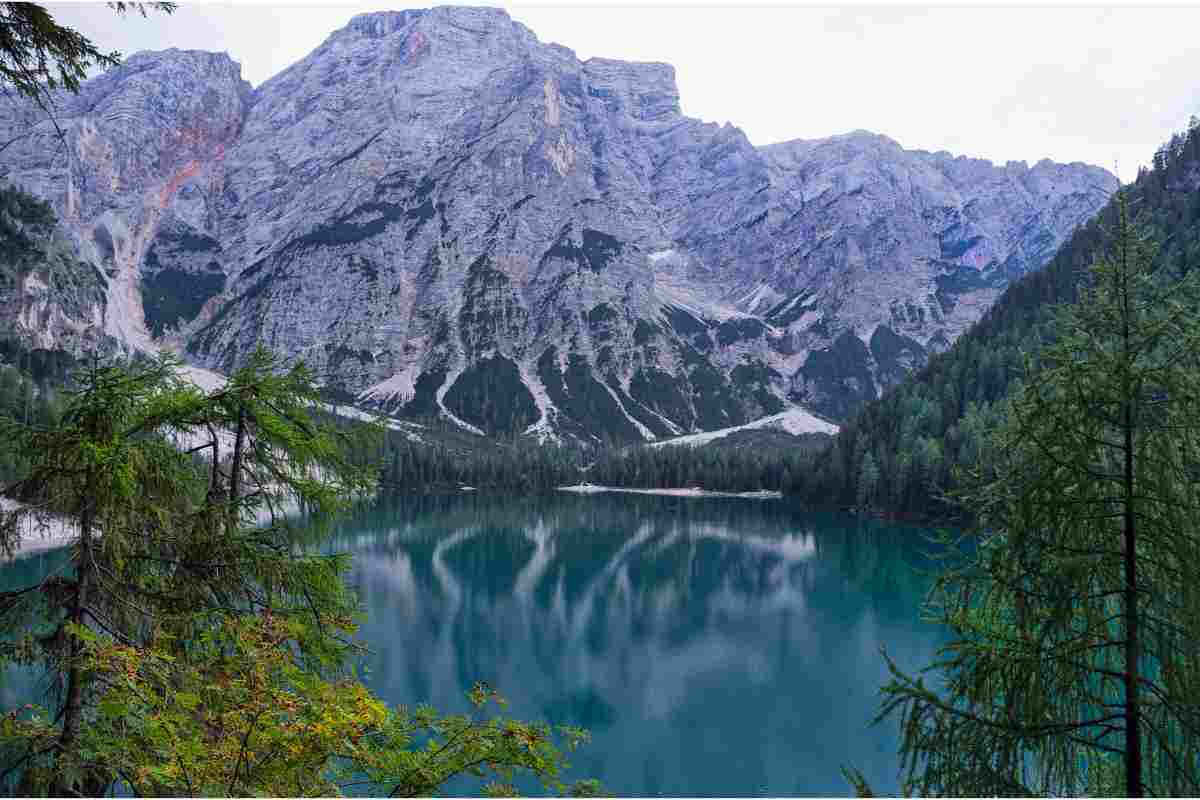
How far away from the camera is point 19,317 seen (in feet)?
520

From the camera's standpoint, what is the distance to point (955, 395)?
4195 inches

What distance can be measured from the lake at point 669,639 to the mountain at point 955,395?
30.9ft

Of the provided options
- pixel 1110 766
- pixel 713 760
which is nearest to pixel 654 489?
pixel 713 760

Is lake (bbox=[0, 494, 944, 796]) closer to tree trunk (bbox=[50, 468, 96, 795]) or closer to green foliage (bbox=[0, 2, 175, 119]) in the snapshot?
tree trunk (bbox=[50, 468, 96, 795])

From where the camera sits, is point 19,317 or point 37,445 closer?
point 37,445

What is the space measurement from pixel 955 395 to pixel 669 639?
8151 cm

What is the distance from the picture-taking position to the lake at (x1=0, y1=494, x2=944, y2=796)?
26359mm

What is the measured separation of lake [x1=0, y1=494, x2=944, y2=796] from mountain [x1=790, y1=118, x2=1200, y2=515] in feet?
30.9

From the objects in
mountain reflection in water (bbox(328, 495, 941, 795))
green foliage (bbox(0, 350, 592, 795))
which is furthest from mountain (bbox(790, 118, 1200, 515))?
green foliage (bbox(0, 350, 592, 795))

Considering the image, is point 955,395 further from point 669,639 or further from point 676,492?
point 669,639

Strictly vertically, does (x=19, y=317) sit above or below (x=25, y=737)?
above

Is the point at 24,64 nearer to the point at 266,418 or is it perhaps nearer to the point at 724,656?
the point at 266,418

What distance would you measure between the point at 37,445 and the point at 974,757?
760cm

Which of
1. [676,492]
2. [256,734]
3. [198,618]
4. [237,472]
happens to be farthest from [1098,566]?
[676,492]
